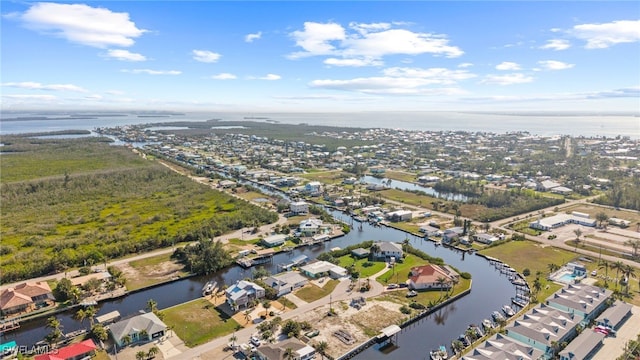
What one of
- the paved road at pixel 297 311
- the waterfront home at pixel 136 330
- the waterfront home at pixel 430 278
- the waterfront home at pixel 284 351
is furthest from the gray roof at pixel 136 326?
the waterfront home at pixel 430 278

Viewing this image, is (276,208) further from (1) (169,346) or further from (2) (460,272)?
(1) (169,346)

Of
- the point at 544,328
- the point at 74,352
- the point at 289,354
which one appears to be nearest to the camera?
the point at 289,354

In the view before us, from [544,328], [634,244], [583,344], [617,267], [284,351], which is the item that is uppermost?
[617,267]

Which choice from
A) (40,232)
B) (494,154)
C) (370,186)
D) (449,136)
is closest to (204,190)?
(40,232)

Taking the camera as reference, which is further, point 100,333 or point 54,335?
point 100,333

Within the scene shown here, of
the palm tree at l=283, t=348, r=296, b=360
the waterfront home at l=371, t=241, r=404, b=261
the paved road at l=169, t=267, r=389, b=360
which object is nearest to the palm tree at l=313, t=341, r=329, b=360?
the palm tree at l=283, t=348, r=296, b=360

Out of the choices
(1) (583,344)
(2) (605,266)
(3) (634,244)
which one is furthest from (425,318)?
(3) (634,244)

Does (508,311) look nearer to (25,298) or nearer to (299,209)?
(299,209)
